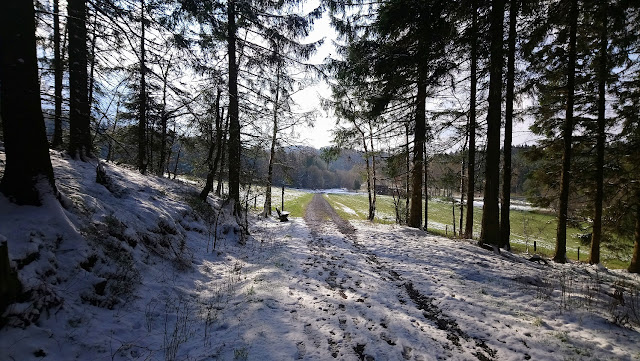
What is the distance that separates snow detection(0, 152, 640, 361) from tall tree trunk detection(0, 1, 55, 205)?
33 cm

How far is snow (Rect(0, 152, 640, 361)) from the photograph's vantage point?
2.97m

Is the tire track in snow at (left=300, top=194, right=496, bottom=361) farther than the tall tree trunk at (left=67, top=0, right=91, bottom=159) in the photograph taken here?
No

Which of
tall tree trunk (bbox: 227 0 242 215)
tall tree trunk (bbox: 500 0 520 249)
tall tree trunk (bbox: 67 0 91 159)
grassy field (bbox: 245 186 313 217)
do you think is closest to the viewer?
tall tree trunk (bbox: 67 0 91 159)

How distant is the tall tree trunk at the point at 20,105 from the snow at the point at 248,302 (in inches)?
13.0

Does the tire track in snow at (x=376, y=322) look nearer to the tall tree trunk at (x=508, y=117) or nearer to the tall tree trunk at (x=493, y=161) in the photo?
the tall tree trunk at (x=493, y=161)

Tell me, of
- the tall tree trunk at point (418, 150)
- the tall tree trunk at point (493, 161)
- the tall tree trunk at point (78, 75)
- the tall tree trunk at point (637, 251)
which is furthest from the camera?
the tall tree trunk at point (418, 150)

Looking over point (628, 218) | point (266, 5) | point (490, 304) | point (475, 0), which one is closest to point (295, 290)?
point (490, 304)

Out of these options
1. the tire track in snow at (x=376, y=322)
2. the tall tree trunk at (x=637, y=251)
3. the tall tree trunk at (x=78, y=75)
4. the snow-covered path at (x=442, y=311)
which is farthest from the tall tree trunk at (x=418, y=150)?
the tall tree trunk at (x=78, y=75)

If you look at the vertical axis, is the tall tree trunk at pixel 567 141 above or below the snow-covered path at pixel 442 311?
above

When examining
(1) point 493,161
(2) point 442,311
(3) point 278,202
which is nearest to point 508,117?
(1) point 493,161

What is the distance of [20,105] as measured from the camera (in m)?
3.49

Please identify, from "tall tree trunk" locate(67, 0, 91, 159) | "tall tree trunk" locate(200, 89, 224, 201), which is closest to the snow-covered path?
"tall tree trunk" locate(200, 89, 224, 201)

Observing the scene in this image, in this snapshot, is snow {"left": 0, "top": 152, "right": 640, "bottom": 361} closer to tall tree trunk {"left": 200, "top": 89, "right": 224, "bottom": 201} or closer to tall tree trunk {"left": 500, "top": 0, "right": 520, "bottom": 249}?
tall tree trunk {"left": 500, "top": 0, "right": 520, "bottom": 249}

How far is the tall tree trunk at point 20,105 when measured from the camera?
336 centimetres
